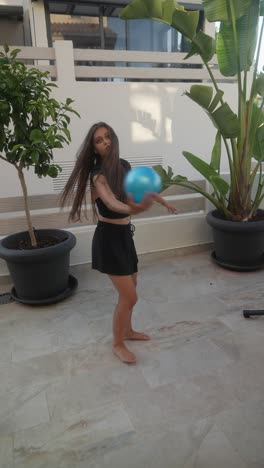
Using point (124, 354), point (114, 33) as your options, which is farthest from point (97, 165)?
point (114, 33)

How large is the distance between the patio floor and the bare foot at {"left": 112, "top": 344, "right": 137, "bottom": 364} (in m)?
0.03

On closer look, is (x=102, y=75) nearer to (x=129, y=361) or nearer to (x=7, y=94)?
(x=7, y=94)

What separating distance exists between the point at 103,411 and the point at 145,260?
1.92 meters

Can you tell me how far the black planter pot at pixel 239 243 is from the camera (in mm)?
2861

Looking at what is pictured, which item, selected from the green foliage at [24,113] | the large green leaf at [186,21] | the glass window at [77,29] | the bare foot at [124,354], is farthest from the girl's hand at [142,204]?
the glass window at [77,29]

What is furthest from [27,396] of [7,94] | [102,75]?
[102,75]

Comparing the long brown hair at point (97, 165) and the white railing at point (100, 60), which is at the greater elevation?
the white railing at point (100, 60)

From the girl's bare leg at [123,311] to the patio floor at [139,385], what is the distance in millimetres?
61

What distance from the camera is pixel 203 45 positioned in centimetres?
257

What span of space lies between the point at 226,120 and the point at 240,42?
2.33ft

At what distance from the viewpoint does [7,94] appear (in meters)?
2.06

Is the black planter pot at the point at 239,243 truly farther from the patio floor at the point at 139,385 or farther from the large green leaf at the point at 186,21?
the large green leaf at the point at 186,21

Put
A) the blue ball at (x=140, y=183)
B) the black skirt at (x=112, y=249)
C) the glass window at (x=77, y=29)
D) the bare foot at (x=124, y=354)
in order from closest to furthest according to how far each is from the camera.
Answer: the blue ball at (x=140, y=183)
the black skirt at (x=112, y=249)
the bare foot at (x=124, y=354)
the glass window at (x=77, y=29)

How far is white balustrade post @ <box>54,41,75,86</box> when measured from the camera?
9.57 feet
